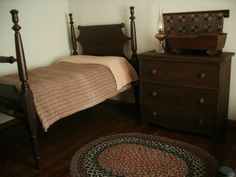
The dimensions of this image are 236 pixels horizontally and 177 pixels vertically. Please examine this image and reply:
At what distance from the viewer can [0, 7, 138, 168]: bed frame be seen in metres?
1.80

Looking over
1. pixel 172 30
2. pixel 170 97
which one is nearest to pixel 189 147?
pixel 170 97

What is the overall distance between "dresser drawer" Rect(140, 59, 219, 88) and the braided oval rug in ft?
1.75

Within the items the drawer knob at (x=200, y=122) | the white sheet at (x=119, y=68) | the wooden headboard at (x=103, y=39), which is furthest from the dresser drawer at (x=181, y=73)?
the wooden headboard at (x=103, y=39)

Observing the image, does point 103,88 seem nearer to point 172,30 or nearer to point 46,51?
point 172,30

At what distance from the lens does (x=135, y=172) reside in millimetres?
1804

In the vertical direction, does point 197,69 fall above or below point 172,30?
below

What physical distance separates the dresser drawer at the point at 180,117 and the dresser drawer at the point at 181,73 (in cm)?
25

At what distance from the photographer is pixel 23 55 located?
1.79m

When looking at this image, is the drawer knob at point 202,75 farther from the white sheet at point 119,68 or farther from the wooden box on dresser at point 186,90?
the white sheet at point 119,68

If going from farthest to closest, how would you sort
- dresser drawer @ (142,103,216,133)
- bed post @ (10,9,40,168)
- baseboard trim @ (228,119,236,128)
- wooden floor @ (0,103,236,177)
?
baseboard trim @ (228,119,236,128)
dresser drawer @ (142,103,216,133)
wooden floor @ (0,103,236,177)
bed post @ (10,9,40,168)

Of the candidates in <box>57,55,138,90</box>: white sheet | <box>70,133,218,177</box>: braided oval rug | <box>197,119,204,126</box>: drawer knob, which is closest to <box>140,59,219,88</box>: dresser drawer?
<box>57,55,138,90</box>: white sheet

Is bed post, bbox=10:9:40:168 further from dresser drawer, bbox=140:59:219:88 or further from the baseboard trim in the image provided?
the baseboard trim

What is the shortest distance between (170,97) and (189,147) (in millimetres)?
496

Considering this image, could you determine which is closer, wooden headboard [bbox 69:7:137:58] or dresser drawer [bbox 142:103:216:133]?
dresser drawer [bbox 142:103:216:133]
